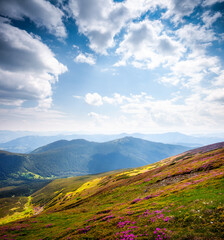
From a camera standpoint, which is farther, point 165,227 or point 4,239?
point 4,239

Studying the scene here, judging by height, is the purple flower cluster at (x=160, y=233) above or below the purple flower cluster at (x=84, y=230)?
above

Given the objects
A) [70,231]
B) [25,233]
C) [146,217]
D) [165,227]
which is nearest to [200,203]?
[165,227]

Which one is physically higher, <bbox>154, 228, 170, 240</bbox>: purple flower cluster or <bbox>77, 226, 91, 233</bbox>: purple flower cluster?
<bbox>154, 228, 170, 240</bbox>: purple flower cluster

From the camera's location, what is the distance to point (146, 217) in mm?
20281

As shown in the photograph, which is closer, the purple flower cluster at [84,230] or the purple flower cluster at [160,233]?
the purple flower cluster at [160,233]

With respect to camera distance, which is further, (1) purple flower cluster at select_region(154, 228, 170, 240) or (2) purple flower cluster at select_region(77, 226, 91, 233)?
(2) purple flower cluster at select_region(77, 226, 91, 233)

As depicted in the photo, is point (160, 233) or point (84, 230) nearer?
point (160, 233)

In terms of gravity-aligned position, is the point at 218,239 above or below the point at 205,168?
above

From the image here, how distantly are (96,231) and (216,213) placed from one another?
18905 mm

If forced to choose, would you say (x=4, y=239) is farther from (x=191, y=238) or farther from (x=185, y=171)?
(x=185, y=171)

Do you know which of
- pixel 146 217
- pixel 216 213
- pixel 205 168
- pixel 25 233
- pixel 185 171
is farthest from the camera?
pixel 185 171

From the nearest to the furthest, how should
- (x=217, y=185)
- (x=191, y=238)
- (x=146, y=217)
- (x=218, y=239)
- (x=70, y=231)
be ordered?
1. (x=218, y=239)
2. (x=191, y=238)
3. (x=146, y=217)
4. (x=70, y=231)
5. (x=217, y=185)

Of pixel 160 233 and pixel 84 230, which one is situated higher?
pixel 160 233

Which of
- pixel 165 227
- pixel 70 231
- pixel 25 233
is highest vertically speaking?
pixel 165 227
